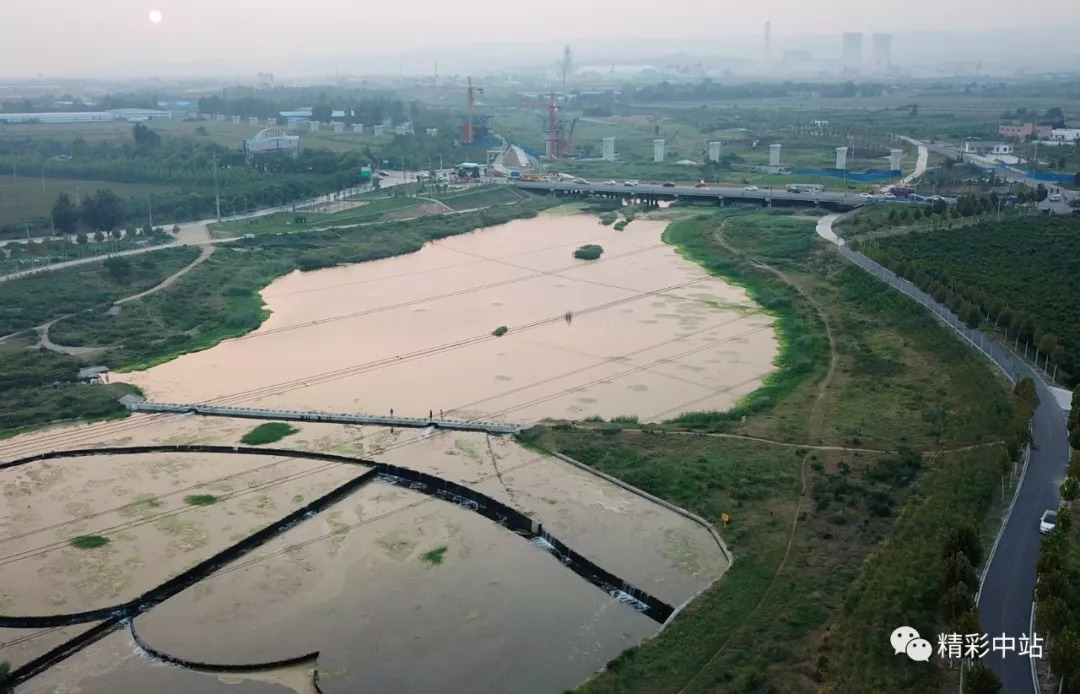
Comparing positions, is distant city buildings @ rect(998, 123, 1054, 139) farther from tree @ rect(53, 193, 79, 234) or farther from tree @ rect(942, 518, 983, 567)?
tree @ rect(942, 518, 983, 567)

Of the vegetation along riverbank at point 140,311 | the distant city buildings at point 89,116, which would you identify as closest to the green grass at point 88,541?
the vegetation along riverbank at point 140,311

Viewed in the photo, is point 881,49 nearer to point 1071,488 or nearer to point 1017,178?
point 1017,178

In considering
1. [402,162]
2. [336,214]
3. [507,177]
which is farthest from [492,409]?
[402,162]

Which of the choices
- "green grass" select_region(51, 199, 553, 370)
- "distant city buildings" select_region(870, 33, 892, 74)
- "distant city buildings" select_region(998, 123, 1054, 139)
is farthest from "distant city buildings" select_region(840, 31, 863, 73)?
"green grass" select_region(51, 199, 553, 370)

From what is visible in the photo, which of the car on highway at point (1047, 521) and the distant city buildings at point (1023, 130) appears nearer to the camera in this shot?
the car on highway at point (1047, 521)

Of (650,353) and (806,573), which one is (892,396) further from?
(806,573)

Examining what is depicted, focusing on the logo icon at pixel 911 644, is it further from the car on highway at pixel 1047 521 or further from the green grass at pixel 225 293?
the green grass at pixel 225 293

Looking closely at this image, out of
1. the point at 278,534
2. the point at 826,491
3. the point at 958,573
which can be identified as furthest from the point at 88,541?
the point at 958,573

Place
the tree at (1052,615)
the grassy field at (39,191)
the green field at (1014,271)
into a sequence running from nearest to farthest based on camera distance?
the tree at (1052,615)
the green field at (1014,271)
the grassy field at (39,191)
